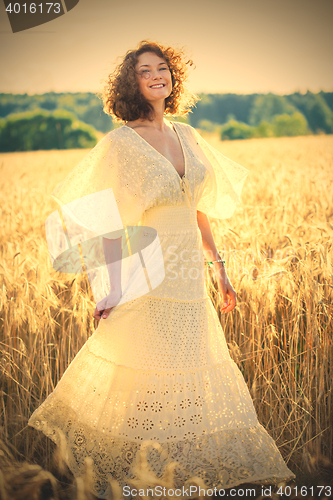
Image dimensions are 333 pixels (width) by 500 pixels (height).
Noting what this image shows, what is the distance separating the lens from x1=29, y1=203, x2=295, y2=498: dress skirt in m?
1.47

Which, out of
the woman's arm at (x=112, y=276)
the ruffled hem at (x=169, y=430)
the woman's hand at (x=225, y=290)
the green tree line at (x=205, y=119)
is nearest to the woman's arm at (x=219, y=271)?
the woman's hand at (x=225, y=290)

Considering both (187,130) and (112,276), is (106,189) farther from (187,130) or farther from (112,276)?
(187,130)

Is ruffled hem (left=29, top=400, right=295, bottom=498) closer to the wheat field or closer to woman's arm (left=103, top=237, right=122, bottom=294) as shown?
the wheat field

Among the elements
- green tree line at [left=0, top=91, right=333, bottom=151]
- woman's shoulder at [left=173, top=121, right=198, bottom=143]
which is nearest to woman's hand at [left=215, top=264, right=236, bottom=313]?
woman's shoulder at [left=173, top=121, right=198, bottom=143]

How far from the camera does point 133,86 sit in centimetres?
171

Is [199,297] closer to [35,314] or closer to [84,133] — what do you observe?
[35,314]

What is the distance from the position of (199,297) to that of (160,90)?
0.95m

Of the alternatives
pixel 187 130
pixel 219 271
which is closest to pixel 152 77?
pixel 187 130

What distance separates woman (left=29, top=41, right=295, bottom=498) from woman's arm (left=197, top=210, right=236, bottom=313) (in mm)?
207

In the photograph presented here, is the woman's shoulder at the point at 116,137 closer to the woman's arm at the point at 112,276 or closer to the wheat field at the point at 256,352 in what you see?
the woman's arm at the point at 112,276

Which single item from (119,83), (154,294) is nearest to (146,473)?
(154,294)

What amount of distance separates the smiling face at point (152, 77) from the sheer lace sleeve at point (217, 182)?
28 cm

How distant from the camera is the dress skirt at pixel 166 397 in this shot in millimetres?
1475

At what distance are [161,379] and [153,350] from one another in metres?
0.12
